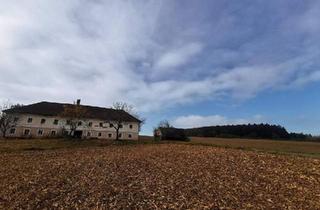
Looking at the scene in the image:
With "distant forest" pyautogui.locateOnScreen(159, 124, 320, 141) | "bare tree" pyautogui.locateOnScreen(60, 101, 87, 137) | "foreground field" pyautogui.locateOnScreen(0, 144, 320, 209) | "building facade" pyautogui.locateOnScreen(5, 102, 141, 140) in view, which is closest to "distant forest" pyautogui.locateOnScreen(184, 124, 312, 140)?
"distant forest" pyautogui.locateOnScreen(159, 124, 320, 141)

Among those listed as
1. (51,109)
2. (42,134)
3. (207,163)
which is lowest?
(207,163)

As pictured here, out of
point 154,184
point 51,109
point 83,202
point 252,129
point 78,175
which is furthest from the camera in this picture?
point 252,129

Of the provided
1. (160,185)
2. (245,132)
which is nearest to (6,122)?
(160,185)

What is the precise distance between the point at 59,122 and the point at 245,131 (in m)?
85.4

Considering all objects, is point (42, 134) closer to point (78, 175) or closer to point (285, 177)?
point (78, 175)

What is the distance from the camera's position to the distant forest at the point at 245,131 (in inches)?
4459

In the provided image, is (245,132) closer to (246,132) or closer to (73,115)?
(246,132)

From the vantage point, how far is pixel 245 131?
392ft

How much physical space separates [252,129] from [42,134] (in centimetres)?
9300

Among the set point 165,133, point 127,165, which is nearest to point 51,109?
point 165,133

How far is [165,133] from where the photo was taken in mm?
66000

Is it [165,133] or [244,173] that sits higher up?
[165,133]

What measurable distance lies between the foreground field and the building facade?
44.4 m

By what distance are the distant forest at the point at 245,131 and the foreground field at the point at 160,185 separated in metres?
96.2
